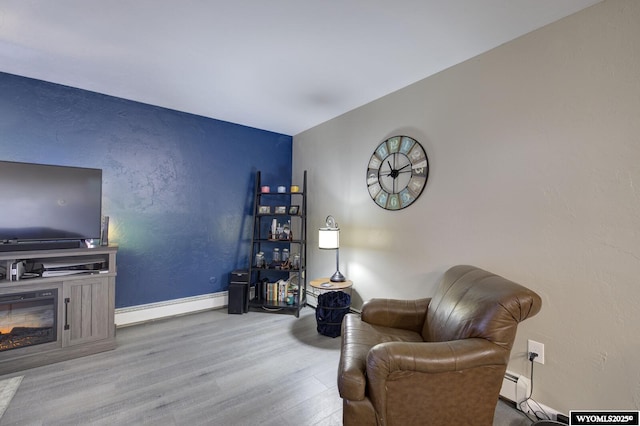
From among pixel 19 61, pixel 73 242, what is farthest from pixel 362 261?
pixel 19 61

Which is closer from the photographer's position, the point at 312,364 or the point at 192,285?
the point at 312,364

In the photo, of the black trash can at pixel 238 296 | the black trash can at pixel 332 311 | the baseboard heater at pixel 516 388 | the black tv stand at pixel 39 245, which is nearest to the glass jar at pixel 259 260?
the black trash can at pixel 238 296

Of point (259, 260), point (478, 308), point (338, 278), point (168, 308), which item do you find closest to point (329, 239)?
point (338, 278)

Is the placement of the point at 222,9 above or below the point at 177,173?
above

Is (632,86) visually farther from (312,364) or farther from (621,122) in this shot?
(312,364)

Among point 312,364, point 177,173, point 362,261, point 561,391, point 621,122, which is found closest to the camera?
point 621,122

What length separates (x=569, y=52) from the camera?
169cm

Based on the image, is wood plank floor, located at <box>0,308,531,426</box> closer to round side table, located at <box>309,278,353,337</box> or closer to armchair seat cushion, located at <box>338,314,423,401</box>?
round side table, located at <box>309,278,353,337</box>

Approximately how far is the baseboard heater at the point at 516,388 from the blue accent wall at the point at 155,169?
3.19 metres

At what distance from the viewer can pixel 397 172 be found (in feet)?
8.89

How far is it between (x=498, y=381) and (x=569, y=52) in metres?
1.99

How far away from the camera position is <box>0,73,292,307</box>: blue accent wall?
268 cm

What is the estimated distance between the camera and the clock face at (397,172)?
2504mm

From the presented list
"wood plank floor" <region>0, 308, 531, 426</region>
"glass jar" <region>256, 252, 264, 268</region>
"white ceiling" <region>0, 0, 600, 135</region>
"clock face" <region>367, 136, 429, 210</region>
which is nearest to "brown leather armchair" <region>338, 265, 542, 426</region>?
"wood plank floor" <region>0, 308, 531, 426</region>
